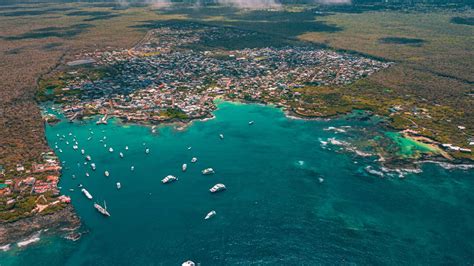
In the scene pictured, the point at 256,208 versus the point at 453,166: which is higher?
the point at 453,166

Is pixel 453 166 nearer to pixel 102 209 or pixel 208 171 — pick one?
pixel 208 171

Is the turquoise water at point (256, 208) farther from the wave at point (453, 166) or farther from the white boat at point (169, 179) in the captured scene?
the wave at point (453, 166)

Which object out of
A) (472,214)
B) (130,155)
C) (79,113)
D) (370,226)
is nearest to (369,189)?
(370,226)

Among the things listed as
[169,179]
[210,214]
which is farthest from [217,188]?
[169,179]

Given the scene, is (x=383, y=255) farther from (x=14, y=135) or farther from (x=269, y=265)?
(x=14, y=135)

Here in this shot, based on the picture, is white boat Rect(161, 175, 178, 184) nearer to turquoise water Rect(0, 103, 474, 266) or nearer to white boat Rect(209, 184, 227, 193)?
turquoise water Rect(0, 103, 474, 266)
